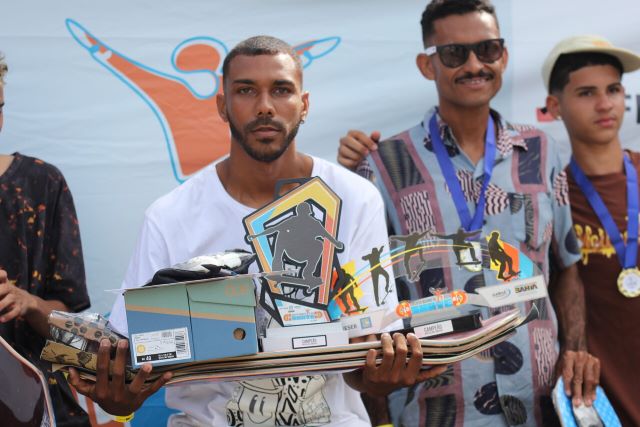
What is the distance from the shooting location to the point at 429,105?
421 centimetres

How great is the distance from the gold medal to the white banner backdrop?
42.2 inches

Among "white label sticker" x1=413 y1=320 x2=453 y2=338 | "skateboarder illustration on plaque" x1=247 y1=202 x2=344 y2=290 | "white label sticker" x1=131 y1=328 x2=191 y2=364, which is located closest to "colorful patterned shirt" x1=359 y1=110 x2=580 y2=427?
"white label sticker" x1=413 y1=320 x2=453 y2=338

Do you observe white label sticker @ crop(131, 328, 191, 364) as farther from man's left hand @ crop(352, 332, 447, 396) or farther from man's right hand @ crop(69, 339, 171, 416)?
man's left hand @ crop(352, 332, 447, 396)

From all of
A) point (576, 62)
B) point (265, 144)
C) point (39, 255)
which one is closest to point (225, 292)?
point (265, 144)

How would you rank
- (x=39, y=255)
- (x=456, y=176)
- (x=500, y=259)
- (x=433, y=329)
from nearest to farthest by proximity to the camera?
(x=433, y=329), (x=500, y=259), (x=39, y=255), (x=456, y=176)

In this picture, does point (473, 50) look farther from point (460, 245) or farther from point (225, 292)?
point (225, 292)

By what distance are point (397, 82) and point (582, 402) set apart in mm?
1542

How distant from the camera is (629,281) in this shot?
3.71 metres

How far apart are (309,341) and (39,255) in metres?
1.14

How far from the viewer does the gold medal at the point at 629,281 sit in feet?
12.1

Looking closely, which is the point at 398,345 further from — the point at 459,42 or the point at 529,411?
the point at 459,42

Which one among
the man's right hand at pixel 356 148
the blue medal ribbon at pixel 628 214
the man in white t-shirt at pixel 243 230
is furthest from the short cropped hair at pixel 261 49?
the blue medal ribbon at pixel 628 214

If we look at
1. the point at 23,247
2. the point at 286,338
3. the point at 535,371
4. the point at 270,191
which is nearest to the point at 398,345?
the point at 286,338

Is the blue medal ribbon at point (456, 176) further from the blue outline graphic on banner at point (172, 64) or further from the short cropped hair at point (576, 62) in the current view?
the blue outline graphic on banner at point (172, 64)
